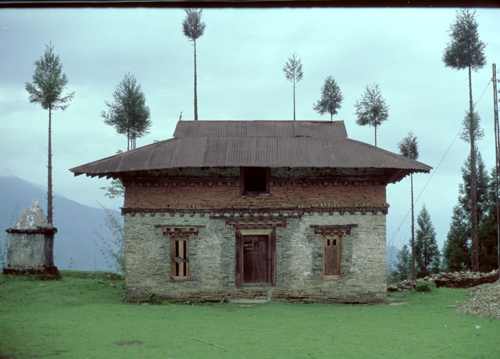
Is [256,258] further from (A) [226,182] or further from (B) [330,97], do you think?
(B) [330,97]

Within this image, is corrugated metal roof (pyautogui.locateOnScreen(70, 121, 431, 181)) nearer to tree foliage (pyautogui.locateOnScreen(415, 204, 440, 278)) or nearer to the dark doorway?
the dark doorway

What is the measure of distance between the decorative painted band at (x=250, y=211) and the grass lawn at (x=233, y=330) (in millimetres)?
3243

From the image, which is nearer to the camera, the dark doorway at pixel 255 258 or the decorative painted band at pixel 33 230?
the dark doorway at pixel 255 258

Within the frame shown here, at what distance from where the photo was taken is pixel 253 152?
15805 millimetres

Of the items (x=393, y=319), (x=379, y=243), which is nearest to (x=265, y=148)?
(x=379, y=243)

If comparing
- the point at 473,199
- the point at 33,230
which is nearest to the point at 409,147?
the point at 473,199

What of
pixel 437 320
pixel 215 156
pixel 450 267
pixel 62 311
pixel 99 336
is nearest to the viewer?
pixel 99 336

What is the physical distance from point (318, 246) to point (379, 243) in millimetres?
2320

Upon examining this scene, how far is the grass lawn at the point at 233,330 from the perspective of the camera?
361 inches

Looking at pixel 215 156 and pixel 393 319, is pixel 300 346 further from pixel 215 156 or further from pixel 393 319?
pixel 215 156

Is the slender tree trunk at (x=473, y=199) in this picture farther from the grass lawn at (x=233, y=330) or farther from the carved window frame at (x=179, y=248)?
the carved window frame at (x=179, y=248)

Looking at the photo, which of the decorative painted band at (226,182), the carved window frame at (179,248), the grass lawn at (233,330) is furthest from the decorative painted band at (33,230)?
the carved window frame at (179,248)

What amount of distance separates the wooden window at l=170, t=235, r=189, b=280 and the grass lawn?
1405 mm

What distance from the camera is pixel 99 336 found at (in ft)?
33.4
